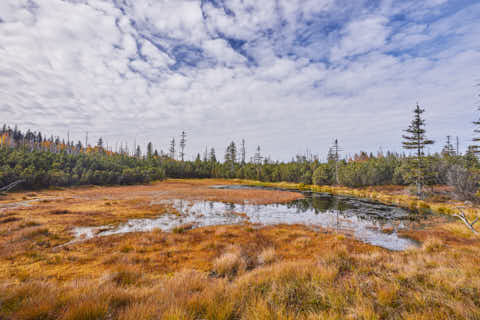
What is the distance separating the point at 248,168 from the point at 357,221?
6364cm

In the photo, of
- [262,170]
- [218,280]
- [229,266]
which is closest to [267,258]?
[229,266]

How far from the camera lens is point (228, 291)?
474 centimetres

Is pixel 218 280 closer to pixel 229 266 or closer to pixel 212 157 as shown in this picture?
pixel 229 266

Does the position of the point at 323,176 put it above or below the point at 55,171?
below

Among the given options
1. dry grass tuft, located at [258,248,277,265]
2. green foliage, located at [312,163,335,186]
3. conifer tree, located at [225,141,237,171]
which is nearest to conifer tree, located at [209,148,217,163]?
conifer tree, located at [225,141,237,171]

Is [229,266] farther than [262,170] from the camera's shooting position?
No

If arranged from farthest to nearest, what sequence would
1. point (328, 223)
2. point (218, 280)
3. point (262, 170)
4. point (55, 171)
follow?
point (262, 170)
point (55, 171)
point (328, 223)
point (218, 280)

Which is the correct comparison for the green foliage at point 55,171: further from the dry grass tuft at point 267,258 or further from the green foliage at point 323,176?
the green foliage at point 323,176

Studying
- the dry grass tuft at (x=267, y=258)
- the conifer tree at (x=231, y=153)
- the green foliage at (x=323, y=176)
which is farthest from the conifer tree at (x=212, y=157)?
the dry grass tuft at (x=267, y=258)

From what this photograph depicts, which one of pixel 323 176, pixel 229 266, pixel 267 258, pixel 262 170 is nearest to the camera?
pixel 229 266

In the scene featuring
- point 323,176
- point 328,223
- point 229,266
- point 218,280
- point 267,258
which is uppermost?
point 323,176

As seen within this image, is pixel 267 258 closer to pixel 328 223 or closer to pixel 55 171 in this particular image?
pixel 328 223

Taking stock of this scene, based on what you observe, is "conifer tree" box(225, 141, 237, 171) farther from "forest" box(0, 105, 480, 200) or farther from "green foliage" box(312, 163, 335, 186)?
"green foliage" box(312, 163, 335, 186)

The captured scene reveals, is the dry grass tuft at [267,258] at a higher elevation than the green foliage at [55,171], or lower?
lower
